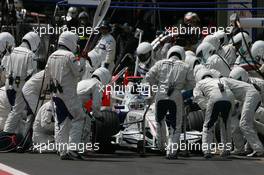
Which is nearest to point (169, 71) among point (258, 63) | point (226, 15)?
point (258, 63)

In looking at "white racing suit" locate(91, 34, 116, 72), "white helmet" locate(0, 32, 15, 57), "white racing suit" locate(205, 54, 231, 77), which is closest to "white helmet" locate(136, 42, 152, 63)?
"white racing suit" locate(205, 54, 231, 77)

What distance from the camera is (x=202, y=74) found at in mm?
17141

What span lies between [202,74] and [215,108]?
34.0 inches

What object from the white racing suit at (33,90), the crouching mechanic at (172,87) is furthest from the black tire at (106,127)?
the white racing suit at (33,90)

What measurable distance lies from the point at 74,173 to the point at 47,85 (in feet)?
10.8

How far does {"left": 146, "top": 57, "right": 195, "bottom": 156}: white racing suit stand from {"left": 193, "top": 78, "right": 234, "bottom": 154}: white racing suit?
35 cm

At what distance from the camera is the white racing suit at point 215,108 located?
1650 cm

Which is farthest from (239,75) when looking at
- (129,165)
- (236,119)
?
(129,165)

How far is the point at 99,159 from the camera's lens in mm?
16172

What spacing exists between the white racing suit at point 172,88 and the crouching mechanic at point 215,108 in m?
0.35

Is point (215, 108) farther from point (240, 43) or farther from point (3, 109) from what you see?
point (3, 109)

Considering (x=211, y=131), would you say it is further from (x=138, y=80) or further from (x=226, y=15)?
(x=226, y=15)

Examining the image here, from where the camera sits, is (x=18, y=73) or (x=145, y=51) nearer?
(x=18, y=73)

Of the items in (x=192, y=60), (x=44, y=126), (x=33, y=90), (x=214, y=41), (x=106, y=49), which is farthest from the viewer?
(x=106, y=49)
